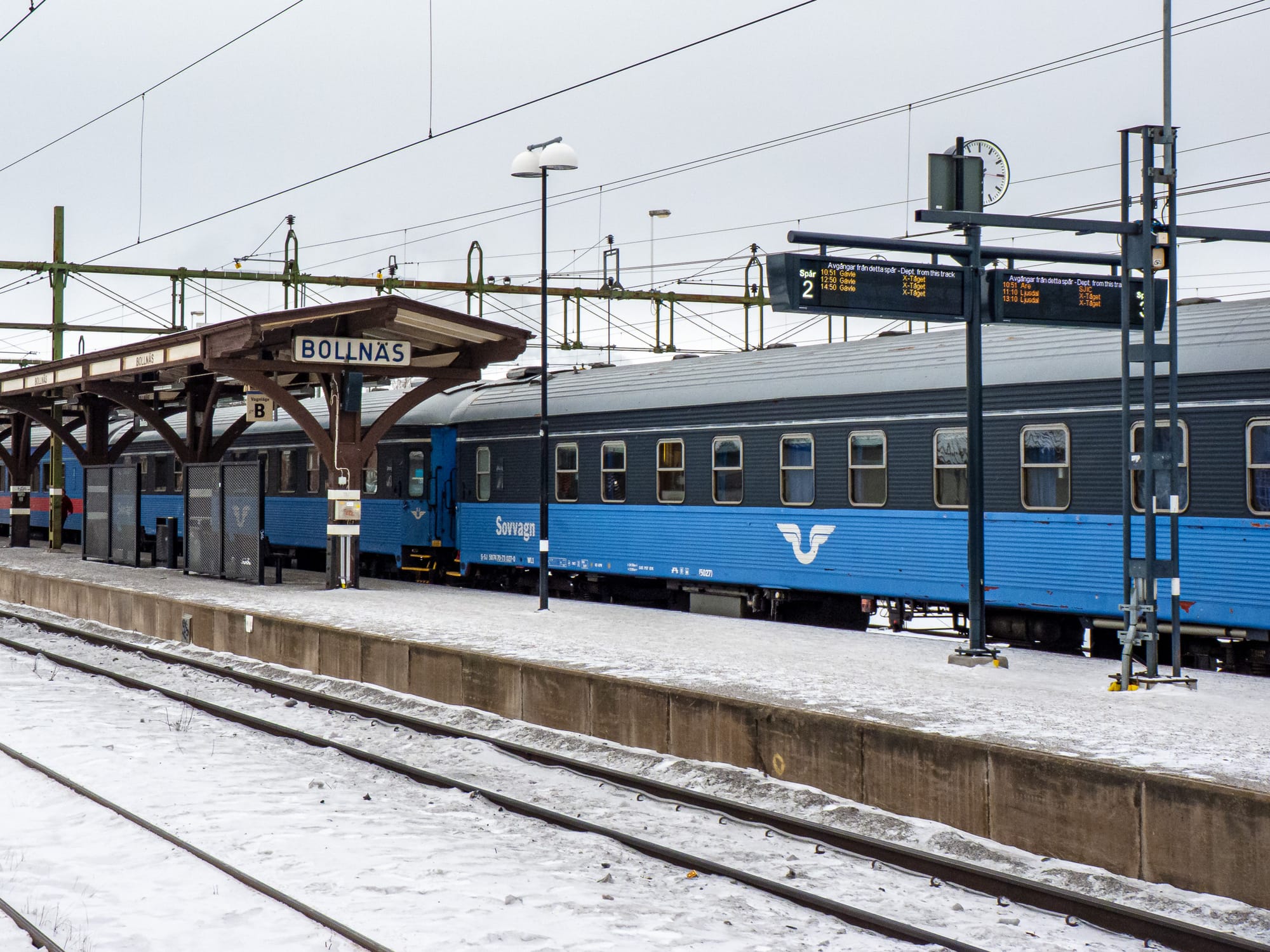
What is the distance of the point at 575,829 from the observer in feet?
27.6

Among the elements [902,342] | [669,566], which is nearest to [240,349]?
[669,566]

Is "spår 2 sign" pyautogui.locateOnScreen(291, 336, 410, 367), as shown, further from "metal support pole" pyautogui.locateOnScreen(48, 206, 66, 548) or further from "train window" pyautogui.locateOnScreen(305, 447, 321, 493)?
"metal support pole" pyautogui.locateOnScreen(48, 206, 66, 548)

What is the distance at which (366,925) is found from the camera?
6.31m

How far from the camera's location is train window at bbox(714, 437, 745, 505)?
17672 millimetres

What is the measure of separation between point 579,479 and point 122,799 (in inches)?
465

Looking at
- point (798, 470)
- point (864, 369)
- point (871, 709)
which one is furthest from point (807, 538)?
point (871, 709)

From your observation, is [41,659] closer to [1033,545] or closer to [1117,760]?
[1033,545]

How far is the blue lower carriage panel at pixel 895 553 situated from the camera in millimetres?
12648

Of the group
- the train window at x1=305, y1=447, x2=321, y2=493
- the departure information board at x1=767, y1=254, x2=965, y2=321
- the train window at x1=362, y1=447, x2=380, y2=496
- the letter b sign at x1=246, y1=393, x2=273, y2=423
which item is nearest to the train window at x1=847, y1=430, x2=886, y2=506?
the departure information board at x1=767, y1=254, x2=965, y2=321

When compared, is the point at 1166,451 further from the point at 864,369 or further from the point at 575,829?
the point at 575,829

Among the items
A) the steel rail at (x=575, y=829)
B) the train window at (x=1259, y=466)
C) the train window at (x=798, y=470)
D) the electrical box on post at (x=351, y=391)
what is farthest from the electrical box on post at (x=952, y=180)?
the electrical box on post at (x=351, y=391)

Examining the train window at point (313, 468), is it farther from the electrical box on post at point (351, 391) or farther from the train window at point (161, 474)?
the train window at point (161, 474)

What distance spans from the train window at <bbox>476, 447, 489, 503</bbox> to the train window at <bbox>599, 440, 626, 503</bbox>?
10.6ft

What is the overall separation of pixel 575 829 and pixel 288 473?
2049cm
